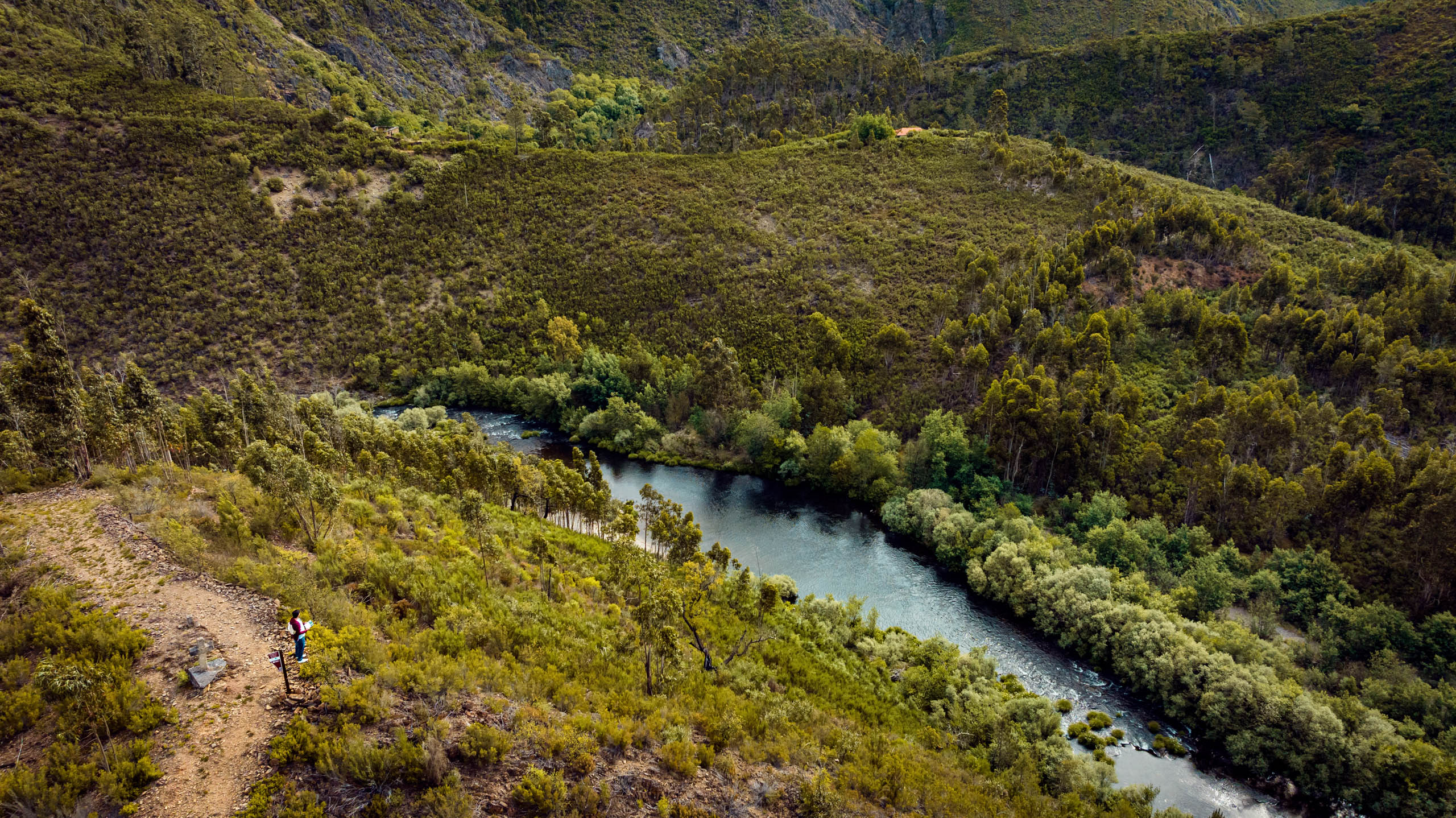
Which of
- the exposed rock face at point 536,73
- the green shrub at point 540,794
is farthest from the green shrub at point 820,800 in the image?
the exposed rock face at point 536,73

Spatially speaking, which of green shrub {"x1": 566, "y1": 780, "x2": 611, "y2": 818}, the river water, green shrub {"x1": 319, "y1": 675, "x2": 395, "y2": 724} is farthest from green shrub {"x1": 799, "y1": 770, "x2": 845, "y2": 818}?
the river water

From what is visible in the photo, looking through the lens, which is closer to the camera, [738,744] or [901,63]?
[738,744]

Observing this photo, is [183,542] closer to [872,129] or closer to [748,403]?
[748,403]

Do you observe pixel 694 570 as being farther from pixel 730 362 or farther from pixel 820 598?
pixel 730 362

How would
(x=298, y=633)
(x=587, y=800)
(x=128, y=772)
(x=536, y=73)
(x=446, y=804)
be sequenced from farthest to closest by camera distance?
(x=536, y=73)
(x=587, y=800)
(x=446, y=804)
(x=298, y=633)
(x=128, y=772)

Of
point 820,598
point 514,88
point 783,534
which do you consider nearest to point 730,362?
point 783,534

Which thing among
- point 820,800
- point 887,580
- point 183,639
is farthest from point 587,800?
point 887,580
